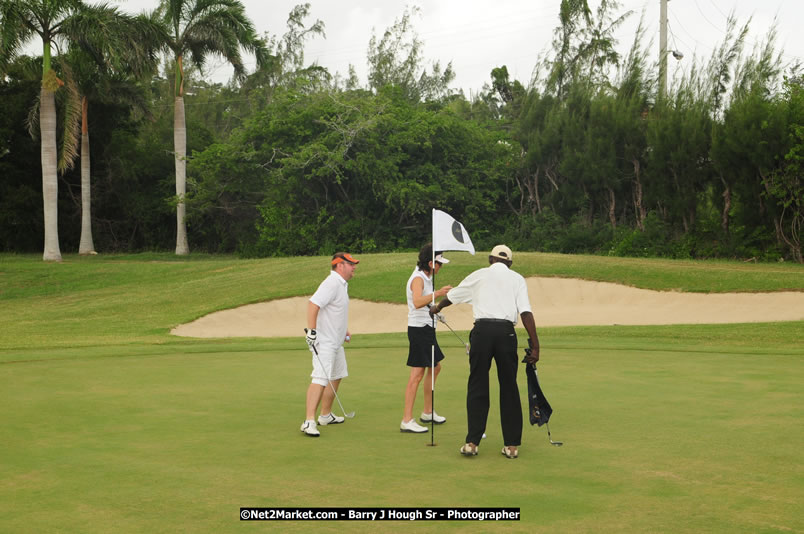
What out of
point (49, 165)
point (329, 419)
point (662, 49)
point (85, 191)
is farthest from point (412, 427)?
point (85, 191)

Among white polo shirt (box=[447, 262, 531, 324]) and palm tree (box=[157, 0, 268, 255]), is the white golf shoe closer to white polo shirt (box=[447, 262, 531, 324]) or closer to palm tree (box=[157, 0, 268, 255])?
white polo shirt (box=[447, 262, 531, 324])

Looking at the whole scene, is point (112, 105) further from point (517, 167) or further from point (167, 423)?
point (167, 423)

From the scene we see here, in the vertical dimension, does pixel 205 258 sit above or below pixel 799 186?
below

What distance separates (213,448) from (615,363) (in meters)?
8.26

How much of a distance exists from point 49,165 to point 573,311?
A: 26.4 metres

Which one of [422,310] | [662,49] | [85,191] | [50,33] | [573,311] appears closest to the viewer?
[422,310]

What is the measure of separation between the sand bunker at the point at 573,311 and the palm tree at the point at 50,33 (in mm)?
18383

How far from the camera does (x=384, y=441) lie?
324 inches

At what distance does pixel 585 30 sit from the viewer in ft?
172

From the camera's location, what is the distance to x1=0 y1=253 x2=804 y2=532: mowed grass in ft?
19.2

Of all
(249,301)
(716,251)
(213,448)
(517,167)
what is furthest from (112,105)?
(213,448)

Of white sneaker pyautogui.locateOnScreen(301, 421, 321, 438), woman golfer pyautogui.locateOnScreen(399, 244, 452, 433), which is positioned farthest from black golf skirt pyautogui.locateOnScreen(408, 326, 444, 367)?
white sneaker pyautogui.locateOnScreen(301, 421, 321, 438)

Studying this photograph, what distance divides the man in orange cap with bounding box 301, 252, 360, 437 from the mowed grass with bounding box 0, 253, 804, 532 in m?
0.44

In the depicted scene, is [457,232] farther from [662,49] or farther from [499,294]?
[662,49]
